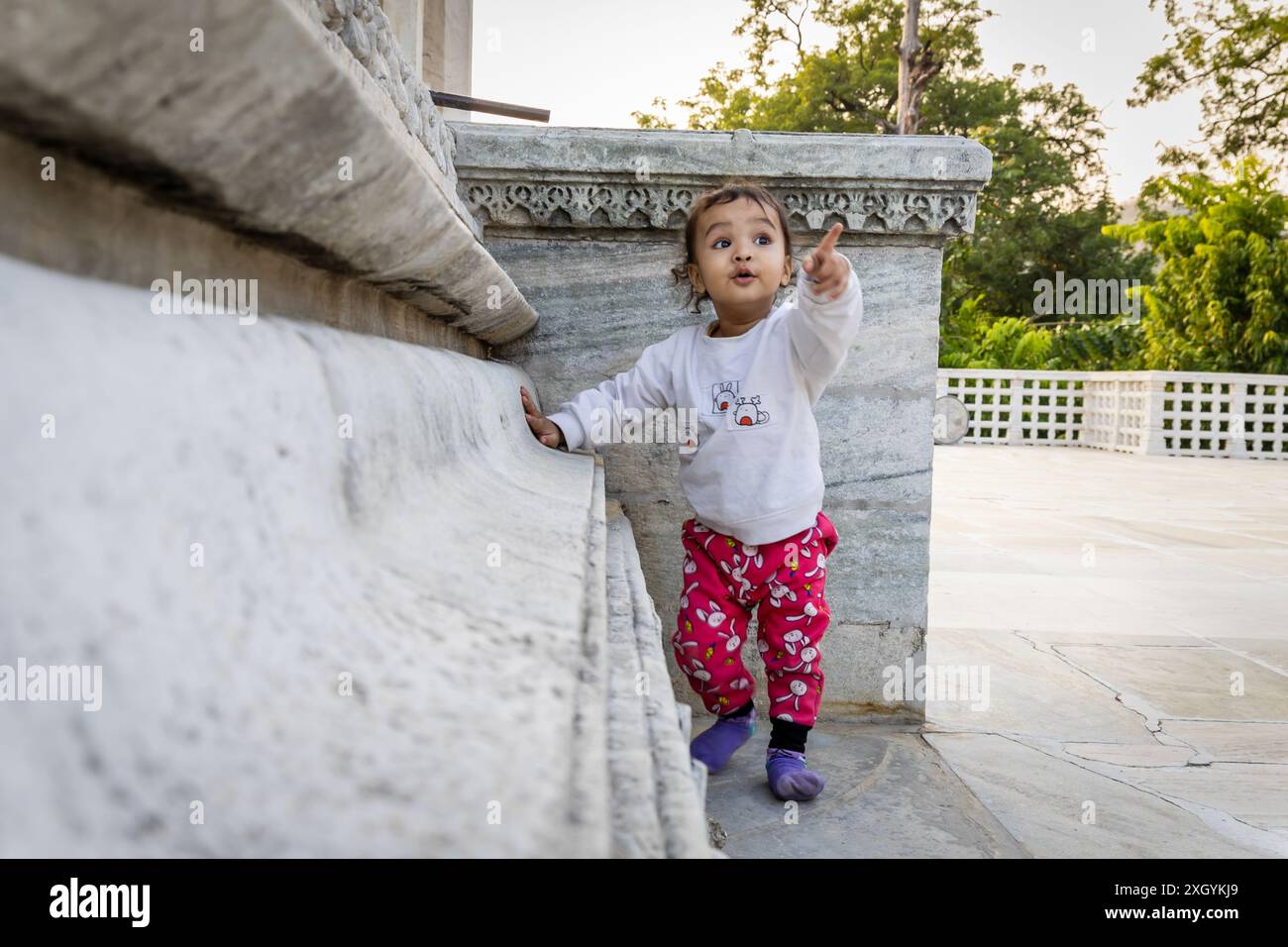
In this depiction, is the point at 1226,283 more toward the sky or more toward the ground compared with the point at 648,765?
more toward the sky

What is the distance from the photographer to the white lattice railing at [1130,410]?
1165 centimetres

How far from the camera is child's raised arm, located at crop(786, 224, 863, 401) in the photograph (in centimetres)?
160

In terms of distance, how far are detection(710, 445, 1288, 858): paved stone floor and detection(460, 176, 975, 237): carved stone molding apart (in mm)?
1168

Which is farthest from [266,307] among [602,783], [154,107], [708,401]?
[708,401]

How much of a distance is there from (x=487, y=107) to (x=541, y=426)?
1.48 metres

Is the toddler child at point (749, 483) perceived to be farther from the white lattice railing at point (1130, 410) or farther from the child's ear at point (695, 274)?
the white lattice railing at point (1130, 410)

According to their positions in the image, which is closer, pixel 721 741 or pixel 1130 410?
pixel 721 741

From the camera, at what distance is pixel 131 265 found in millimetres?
476

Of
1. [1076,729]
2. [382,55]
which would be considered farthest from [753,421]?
[1076,729]

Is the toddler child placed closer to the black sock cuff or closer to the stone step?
the black sock cuff

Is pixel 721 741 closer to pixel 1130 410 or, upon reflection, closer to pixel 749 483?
pixel 749 483

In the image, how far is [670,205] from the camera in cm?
211

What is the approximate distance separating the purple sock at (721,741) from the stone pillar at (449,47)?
4.69 meters

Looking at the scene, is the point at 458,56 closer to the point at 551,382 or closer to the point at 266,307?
the point at 551,382
